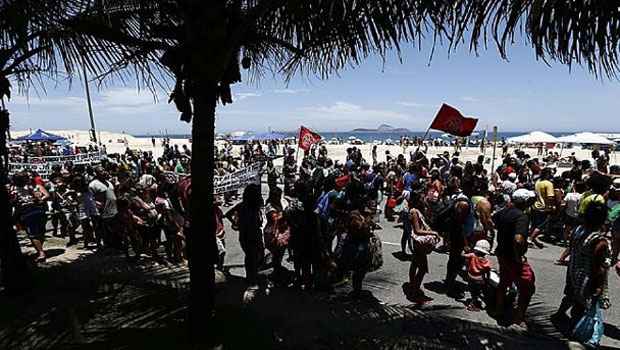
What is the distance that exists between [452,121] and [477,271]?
271 inches

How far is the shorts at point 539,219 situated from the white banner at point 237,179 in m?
8.54

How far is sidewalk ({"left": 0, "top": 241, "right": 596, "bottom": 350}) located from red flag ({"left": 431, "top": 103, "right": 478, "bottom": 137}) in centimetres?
688

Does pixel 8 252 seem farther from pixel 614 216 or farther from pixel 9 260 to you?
pixel 614 216

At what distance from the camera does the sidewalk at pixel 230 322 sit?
4027 mm

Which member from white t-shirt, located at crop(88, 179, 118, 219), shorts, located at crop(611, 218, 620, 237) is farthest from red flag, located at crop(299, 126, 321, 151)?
shorts, located at crop(611, 218, 620, 237)

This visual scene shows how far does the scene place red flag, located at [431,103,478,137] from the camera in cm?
1123

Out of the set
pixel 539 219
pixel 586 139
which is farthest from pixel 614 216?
pixel 586 139

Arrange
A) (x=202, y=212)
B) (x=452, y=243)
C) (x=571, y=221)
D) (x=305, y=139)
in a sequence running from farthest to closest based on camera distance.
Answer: (x=305, y=139), (x=571, y=221), (x=452, y=243), (x=202, y=212)

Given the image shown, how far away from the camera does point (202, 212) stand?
11.9 ft

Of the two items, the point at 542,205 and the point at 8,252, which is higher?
the point at 542,205

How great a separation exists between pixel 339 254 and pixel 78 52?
3.73 m

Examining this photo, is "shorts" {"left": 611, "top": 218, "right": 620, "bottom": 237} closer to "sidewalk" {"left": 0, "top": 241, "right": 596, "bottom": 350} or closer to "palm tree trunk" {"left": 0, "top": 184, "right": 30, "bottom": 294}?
"sidewalk" {"left": 0, "top": 241, "right": 596, "bottom": 350}

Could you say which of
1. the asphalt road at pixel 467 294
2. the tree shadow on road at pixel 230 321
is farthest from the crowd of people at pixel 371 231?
the tree shadow on road at pixel 230 321

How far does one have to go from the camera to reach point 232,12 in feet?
11.9
